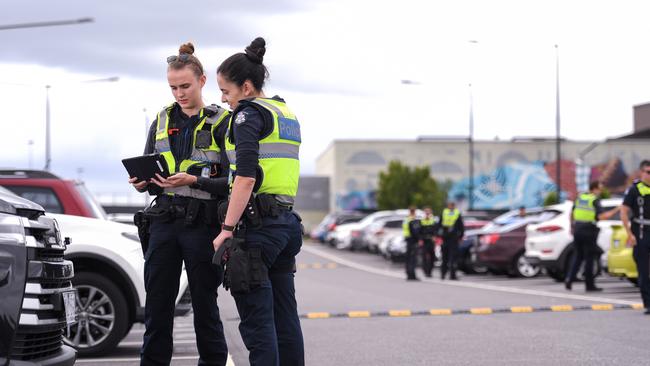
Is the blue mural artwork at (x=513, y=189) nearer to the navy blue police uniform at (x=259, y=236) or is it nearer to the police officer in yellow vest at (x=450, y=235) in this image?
the police officer in yellow vest at (x=450, y=235)

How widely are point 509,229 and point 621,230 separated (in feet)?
26.2

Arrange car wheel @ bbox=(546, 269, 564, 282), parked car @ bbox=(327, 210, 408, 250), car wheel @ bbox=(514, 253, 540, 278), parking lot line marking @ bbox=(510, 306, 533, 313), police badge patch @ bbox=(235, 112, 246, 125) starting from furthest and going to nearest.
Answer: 1. parked car @ bbox=(327, 210, 408, 250)
2. car wheel @ bbox=(514, 253, 540, 278)
3. car wheel @ bbox=(546, 269, 564, 282)
4. parking lot line marking @ bbox=(510, 306, 533, 313)
5. police badge patch @ bbox=(235, 112, 246, 125)

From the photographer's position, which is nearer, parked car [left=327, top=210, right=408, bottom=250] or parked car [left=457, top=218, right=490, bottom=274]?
parked car [left=457, top=218, right=490, bottom=274]

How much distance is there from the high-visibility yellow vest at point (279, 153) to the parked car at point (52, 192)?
15.5 ft

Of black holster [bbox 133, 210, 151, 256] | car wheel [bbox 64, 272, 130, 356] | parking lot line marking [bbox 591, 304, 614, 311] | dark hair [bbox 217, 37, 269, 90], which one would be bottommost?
parking lot line marking [bbox 591, 304, 614, 311]

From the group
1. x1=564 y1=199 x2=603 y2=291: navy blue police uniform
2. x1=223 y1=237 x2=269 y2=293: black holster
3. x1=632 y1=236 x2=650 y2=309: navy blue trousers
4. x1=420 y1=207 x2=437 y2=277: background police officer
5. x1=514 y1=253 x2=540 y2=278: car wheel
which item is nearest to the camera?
x1=223 y1=237 x2=269 y2=293: black holster

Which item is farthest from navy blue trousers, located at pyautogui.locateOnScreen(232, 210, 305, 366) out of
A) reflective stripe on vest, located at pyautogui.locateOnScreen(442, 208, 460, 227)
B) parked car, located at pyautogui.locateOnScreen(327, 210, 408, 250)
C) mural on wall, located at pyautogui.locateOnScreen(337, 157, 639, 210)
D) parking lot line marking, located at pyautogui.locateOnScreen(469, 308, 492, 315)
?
mural on wall, located at pyautogui.locateOnScreen(337, 157, 639, 210)

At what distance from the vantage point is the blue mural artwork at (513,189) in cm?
12106

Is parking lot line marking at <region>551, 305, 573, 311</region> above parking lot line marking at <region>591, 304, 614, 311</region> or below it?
below

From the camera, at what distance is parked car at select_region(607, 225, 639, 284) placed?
59.7 ft

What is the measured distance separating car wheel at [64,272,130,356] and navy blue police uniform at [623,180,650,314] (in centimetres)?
678

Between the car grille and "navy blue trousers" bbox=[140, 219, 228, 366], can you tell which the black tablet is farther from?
the car grille

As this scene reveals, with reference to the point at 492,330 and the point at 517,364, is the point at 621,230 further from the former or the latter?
the point at 517,364

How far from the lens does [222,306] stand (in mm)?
17484
